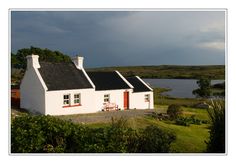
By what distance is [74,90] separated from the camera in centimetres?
1756

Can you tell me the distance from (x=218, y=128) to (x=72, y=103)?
27.9 feet

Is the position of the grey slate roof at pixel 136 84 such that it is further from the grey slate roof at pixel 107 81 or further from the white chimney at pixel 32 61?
the white chimney at pixel 32 61

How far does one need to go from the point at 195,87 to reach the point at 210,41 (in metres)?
4.89

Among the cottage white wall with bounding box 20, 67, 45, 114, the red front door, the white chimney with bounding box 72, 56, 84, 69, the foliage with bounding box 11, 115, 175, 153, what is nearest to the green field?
the foliage with bounding box 11, 115, 175, 153

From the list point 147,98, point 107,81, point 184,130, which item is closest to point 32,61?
point 107,81

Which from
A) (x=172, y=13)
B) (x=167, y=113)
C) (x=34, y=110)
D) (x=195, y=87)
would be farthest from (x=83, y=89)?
(x=172, y=13)

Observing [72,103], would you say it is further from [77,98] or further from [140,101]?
[140,101]

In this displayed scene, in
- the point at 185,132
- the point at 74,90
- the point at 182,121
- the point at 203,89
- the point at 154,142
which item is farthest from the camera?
the point at 74,90

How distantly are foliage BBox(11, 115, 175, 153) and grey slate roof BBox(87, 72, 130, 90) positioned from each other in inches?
350

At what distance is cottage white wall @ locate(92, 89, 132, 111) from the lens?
18013 mm

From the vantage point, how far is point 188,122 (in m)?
15.5

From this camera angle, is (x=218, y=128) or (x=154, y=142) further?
(x=218, y=128)
